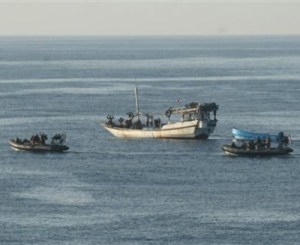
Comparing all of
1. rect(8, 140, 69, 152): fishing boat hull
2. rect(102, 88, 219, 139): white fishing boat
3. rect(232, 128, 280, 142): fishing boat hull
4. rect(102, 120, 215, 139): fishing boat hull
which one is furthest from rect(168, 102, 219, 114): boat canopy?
rect(8, 140, 69, 152): fishing boat hull

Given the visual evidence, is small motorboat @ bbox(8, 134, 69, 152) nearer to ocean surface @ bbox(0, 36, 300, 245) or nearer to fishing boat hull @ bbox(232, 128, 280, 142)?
ocean surface @ bbox(0, 36, 300, 245)

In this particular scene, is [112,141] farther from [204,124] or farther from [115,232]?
[115,232]

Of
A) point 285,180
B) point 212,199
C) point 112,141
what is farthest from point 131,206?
point 112,141

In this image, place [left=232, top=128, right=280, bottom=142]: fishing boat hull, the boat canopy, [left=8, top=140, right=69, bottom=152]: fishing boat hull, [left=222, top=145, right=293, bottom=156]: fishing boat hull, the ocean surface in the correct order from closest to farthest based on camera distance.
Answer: the ocean surface < [left=222, top=145, right=293, bottom=156]: fishing boat hull < [left=8, top=140, right=69, bottom=152]: fishing boat hull < [left=232, top=128, right=280, bottom=142]: fishing boat hull < the boat canopy

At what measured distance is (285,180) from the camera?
405ft

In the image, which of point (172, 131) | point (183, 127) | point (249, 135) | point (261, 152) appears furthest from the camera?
point (172, 131)

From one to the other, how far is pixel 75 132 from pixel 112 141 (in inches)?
399

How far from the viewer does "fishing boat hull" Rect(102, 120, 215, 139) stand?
159 m

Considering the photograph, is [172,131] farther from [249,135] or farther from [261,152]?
[261,152]

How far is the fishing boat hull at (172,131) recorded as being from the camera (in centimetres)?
15875

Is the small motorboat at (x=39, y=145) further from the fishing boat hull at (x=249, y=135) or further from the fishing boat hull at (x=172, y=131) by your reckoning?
the fishing boat hull at (x=249, y=135)

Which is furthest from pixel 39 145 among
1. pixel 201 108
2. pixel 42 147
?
pixel 201 108

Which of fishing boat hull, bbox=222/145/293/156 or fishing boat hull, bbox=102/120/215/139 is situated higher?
fishing boat hull, bbox=102/120/215/139

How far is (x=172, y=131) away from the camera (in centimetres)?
16000
